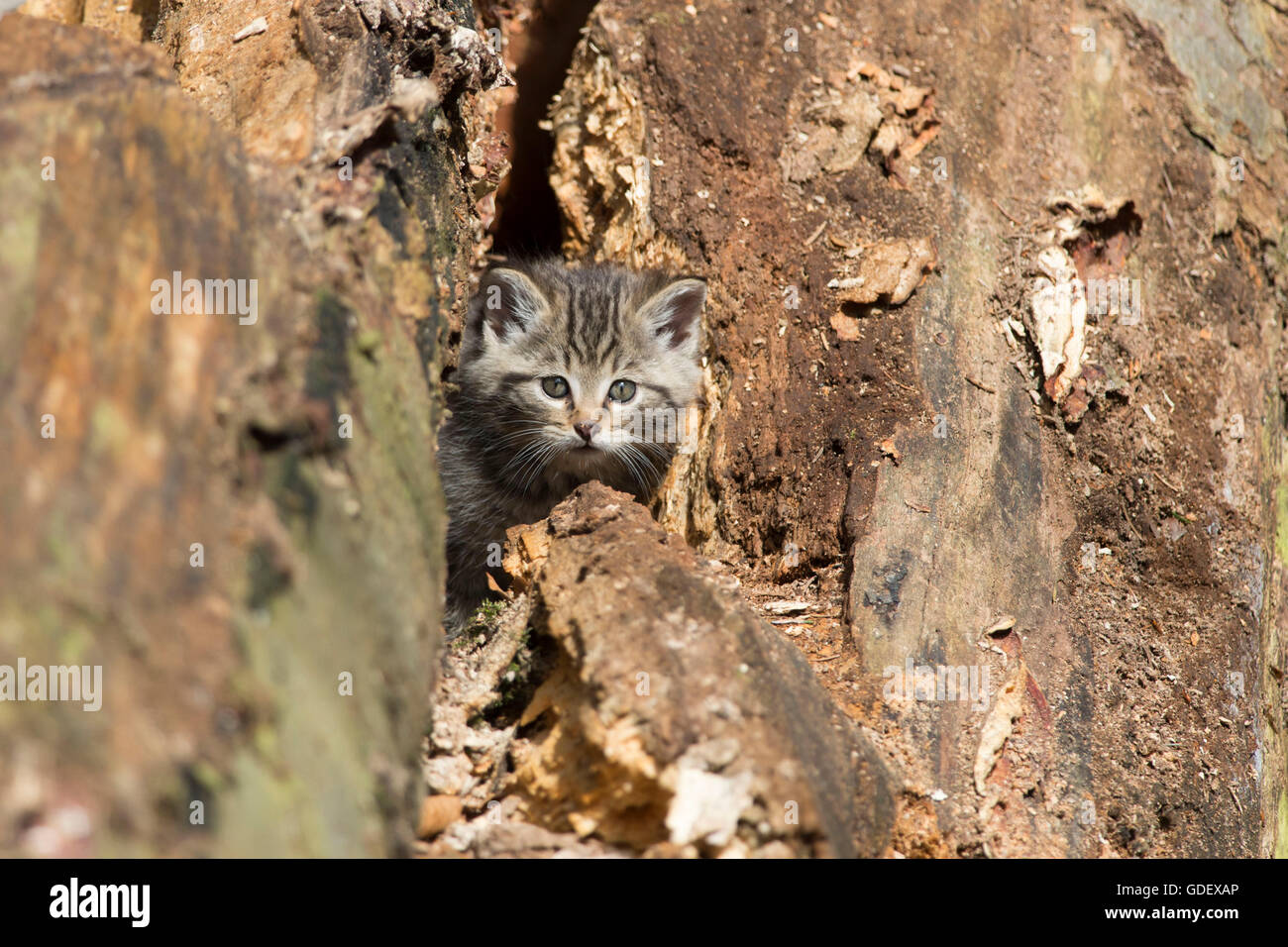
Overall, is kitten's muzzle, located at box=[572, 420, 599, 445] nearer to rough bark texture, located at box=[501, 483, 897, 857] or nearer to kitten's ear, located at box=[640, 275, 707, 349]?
kitten's ear, located at box=[640, 275, 707, 349]

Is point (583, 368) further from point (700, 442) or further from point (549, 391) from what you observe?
point (700, 442)

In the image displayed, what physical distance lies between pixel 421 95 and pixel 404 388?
81 centimetres

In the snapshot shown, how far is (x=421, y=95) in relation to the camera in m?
2.34

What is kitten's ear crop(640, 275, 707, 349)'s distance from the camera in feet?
12.9

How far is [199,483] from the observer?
148 centimetres

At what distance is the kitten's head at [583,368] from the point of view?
A: 13.3 ft

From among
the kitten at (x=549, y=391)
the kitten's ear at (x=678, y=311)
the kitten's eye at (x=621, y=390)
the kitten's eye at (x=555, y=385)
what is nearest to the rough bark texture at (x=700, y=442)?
the kitten's ear at (x=678, y=311)

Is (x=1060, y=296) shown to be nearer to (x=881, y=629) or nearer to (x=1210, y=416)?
(x=1210, y=416)

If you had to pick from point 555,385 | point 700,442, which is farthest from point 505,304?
point 700,442

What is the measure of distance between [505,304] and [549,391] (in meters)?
0.46

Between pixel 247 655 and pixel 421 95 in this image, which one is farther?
pixel 421 95
